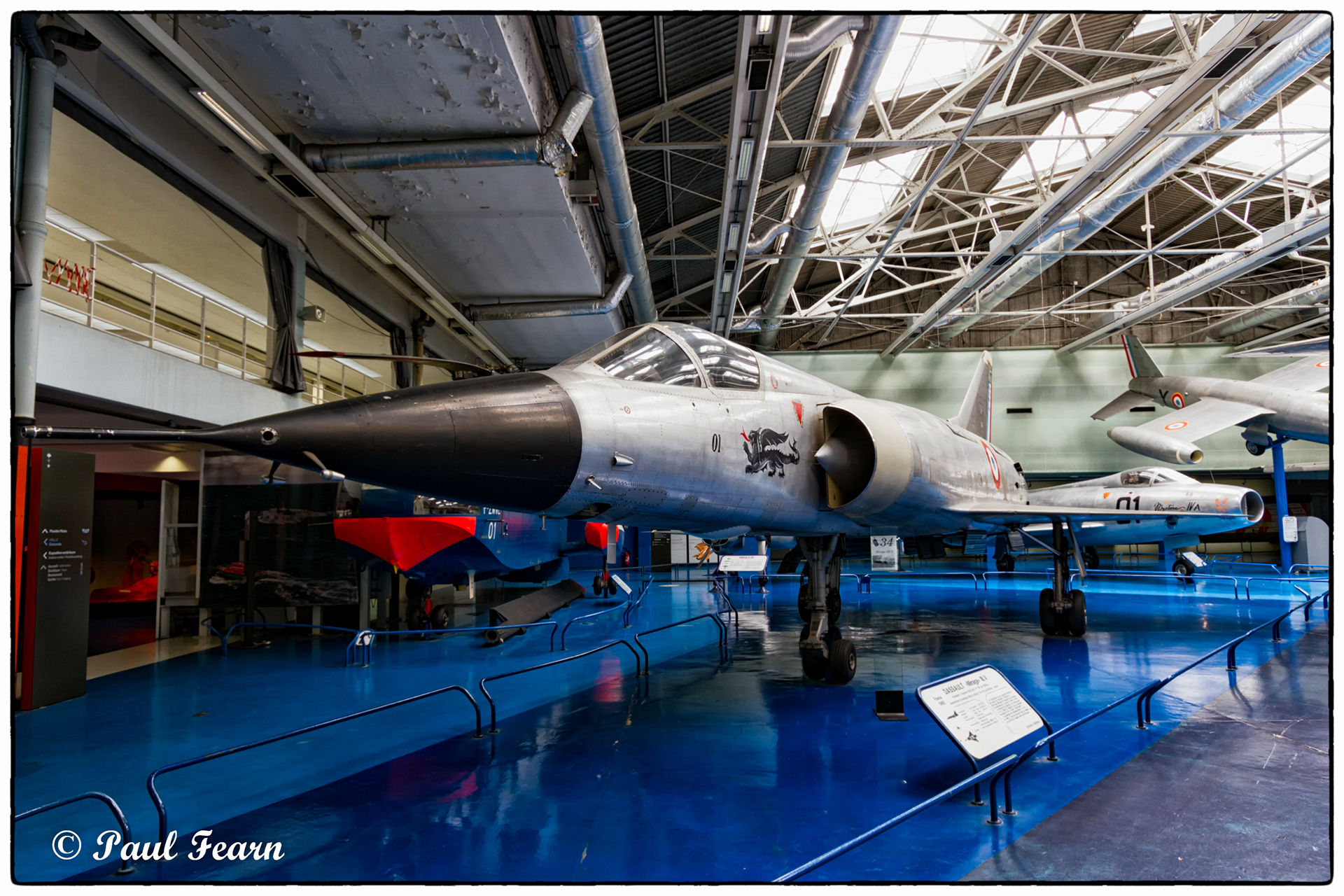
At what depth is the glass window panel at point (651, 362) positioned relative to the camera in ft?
14.9

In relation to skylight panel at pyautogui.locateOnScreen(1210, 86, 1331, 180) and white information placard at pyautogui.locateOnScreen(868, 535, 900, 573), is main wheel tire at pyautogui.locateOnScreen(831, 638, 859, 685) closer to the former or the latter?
white information placard at pyautogui.locateOnScreen(868, 535, 900, 573)

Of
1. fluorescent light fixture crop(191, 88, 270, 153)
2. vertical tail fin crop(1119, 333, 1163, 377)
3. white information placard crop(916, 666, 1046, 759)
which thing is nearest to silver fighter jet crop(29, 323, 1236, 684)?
white information placard crop(916, 666, 1046, 759)

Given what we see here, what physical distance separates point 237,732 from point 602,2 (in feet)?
19.6

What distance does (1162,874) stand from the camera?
2.89m

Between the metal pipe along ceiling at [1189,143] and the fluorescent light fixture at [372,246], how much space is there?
37.7 ft

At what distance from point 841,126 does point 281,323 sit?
8.88m

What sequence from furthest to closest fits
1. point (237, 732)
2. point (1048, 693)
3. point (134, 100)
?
point (134, 100), point (1048, 693), point (237, 732)

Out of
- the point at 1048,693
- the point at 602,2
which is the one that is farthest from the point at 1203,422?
the point at 602,2

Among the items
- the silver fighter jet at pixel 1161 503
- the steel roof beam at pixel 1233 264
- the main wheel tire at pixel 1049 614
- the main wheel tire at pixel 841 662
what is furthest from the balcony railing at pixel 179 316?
the steel roof beam at pixel 1233 264

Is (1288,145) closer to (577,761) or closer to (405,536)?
(577,761)

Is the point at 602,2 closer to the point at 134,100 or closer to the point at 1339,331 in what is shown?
the point at 1339,331

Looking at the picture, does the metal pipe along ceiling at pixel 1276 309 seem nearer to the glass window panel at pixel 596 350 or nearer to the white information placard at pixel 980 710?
the white information placard at pixel 980 710

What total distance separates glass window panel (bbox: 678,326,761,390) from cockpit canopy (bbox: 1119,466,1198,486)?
13.6 metres

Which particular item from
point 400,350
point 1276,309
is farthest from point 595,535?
point 1276,309
